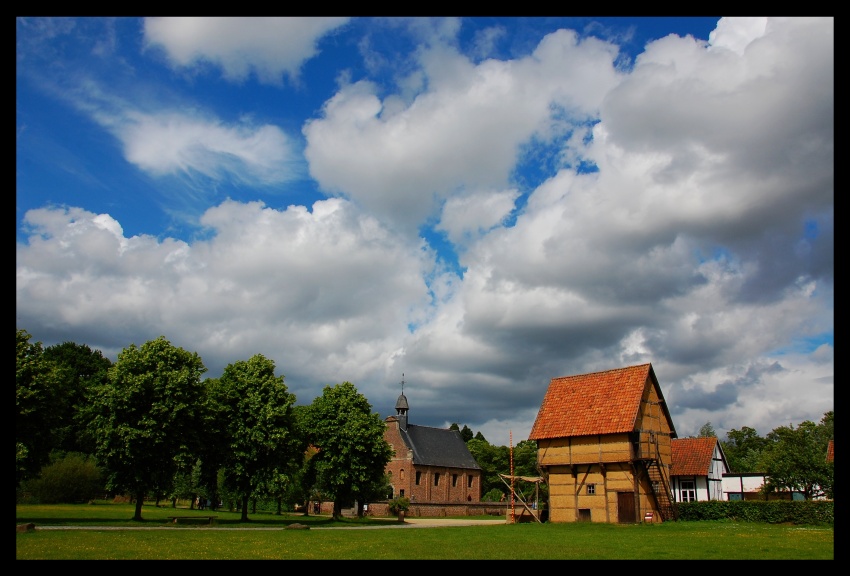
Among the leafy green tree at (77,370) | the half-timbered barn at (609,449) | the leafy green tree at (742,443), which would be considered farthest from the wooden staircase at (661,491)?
the leafy green tree at (742,443)

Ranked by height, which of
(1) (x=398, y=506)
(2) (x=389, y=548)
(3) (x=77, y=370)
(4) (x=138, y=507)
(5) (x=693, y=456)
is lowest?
(1) (x=398, y=506)

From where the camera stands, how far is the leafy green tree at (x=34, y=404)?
31.7m

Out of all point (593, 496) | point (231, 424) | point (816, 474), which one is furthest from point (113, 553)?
point (816, 474)

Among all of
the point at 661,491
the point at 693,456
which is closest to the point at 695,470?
the point at 693,456

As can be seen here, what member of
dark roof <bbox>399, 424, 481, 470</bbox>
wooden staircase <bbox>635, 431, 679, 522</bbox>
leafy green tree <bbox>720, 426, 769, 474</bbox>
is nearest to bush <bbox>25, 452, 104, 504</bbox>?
dark roof <bbox>399, 424, 481, 470</bbox>

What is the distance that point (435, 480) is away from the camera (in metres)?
83.8

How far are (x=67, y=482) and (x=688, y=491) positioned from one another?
176 ft

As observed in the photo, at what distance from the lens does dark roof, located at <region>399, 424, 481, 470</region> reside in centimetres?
8250

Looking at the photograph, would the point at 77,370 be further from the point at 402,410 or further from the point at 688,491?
the point at 688,491

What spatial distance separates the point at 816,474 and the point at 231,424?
3860cm

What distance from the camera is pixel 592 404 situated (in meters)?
45.8

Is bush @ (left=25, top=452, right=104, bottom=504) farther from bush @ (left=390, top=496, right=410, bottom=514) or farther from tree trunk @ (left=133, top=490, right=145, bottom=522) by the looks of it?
bush @ (left=390, top=496, right=410, bottom=514)

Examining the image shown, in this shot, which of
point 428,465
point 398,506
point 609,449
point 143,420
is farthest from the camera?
point 428,465
